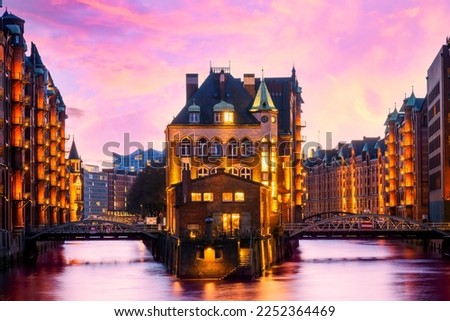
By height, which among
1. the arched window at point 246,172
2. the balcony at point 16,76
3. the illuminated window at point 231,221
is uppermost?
the balcony at point 16,76

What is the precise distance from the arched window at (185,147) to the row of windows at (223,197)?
2038 cm

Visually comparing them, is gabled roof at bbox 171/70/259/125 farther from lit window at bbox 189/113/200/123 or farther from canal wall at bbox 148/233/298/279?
canal wall at bbox 148/233/298/279

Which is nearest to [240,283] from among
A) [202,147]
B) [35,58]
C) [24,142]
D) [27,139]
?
[202,147]

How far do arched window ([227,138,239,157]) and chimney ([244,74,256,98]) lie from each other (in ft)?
28.8

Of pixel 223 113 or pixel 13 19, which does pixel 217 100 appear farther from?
pixel 13 19

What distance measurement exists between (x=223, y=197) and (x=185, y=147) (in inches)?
839

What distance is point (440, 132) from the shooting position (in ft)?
426

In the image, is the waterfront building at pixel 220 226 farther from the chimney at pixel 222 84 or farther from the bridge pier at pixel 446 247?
the bridge pier at pixel 446 247

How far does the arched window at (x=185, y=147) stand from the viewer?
107375 millimetres

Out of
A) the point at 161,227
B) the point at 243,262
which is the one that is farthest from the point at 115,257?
the point at 243,262

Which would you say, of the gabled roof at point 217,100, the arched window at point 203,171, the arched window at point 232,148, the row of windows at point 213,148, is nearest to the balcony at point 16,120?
the gabled roof at point 217,100
